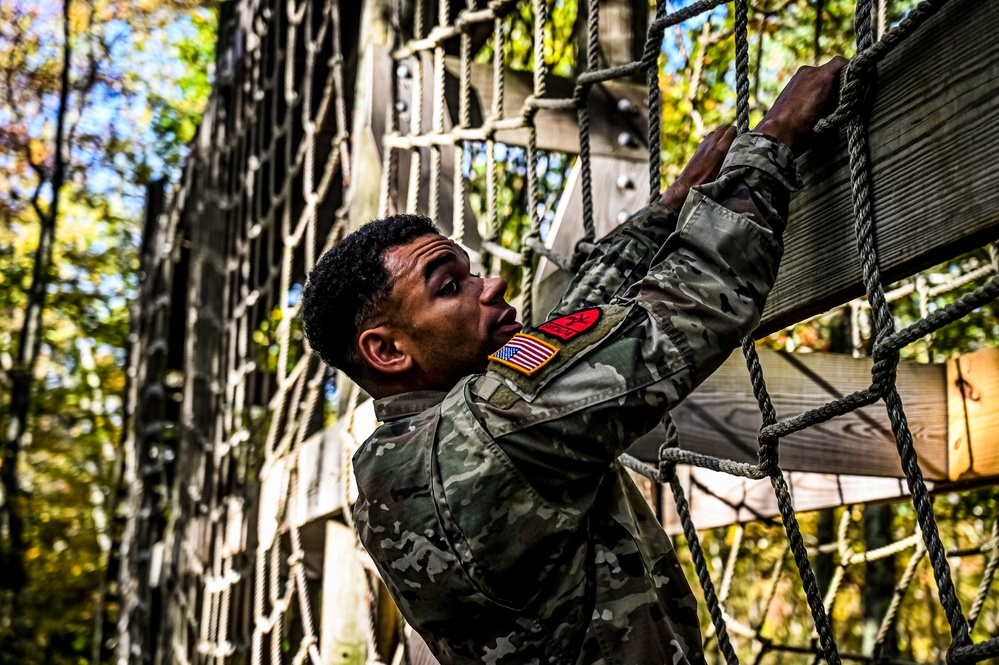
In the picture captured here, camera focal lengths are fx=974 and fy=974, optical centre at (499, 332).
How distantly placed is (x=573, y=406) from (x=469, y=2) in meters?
1.26

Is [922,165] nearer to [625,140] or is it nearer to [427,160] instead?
[625,140]

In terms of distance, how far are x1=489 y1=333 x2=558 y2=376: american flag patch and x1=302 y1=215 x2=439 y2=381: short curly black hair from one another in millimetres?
291

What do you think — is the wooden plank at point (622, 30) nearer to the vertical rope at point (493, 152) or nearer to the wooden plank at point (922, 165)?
the vertical rope at point (493, 152)

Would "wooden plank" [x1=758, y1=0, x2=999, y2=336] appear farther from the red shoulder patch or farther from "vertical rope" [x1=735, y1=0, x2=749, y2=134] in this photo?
the red shoulder patch

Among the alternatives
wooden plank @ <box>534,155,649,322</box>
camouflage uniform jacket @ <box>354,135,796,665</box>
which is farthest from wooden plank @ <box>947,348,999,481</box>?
camouflage uniform jacket @ <box>354,135,796,665</box>

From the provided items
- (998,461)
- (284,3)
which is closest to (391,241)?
(998,461)

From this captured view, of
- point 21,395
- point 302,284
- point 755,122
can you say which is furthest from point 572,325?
point 21,395

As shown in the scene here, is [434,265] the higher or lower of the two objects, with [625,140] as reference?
lower

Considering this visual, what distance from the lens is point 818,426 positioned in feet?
6.22

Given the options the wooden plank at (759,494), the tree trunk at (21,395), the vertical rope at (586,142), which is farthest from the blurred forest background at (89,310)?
the vertical rope at (586,142)

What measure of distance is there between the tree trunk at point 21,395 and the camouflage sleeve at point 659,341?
217 inches

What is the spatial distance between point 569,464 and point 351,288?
17.5 inches

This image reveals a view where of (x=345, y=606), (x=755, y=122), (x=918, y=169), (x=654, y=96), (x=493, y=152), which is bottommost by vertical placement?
(x=345, y=606)

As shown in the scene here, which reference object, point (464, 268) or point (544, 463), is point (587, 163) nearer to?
point (464, 268)
